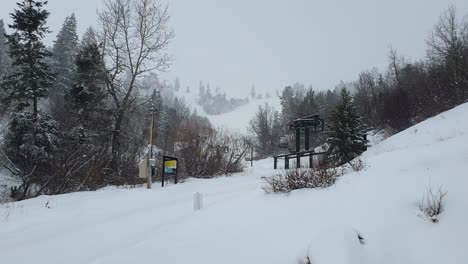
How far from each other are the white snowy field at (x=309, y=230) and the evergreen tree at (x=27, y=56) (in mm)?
17090

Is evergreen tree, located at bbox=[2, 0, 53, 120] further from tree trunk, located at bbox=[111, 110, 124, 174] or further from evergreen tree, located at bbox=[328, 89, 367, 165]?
evergreen tree, located at bbox=[328, 89, 367, 165]

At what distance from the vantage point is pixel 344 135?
1947 centimetres

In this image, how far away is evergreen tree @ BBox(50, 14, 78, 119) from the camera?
44.4 metres

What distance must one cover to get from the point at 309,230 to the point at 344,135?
52.1ft

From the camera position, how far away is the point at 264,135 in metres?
64.4

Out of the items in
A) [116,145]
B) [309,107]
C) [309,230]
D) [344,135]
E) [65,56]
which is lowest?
[309,230]

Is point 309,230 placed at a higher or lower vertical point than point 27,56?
lower

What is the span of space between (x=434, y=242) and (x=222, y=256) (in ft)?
8.56

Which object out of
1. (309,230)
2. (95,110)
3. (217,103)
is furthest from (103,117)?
(217,103)

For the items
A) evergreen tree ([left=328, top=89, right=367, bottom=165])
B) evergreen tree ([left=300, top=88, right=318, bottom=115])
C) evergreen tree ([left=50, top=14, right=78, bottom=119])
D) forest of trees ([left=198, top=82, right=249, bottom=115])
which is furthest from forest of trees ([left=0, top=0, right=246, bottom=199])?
forest of trees ([left=198, top=82, right=249, bottom=115])

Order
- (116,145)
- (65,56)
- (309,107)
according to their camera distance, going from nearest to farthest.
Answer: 1. (116,145)
2. (65,56)
3. (309,107)

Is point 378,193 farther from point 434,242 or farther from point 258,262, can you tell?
point 258,262

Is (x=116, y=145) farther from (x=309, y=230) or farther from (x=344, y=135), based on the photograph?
(x=309, y=230)

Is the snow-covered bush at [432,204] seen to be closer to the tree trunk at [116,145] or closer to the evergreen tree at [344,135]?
the evergreen tree at [344,135]
